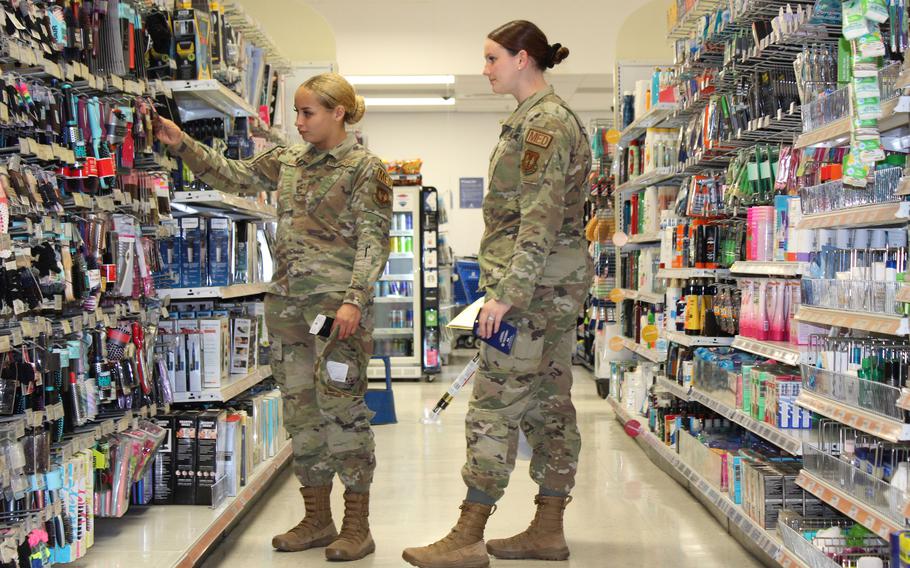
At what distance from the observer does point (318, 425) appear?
3.25 m

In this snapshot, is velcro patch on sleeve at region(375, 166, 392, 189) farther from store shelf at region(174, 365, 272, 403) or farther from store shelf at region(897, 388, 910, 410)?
store shelf at region(897, 388, 910, 410)

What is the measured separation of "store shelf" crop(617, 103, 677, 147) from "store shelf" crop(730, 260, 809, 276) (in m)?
1.53

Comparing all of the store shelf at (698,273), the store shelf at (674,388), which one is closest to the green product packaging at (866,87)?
the store shelf at (698,273)

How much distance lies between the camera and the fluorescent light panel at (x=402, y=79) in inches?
426

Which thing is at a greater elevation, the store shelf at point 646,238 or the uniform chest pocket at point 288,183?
the uniform chest pocket at point 288,183

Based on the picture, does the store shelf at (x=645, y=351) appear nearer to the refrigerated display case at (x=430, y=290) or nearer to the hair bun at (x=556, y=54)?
the hair bun at (x=556, y=54)

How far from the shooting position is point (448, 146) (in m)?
14.1

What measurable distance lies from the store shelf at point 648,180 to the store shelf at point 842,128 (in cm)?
201

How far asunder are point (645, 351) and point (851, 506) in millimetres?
3013

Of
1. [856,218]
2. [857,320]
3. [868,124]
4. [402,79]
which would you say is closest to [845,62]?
[868,124]

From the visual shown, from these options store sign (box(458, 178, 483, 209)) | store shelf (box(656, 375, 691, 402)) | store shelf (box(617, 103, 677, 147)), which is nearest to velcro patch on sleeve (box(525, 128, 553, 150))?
store shelf (box(656, 375, 691, 402))

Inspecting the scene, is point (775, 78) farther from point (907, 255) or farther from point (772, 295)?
point (907, 255)

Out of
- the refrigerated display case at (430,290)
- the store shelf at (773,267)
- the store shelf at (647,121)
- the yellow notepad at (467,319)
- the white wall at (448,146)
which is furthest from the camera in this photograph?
the white wall at (448,146)

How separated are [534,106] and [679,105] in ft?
6.05
